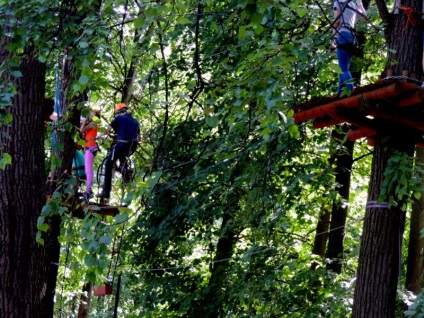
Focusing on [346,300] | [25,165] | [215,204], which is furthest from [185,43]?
[25,165]

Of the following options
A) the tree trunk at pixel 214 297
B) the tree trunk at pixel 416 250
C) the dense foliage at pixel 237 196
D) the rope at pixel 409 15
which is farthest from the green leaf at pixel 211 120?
the tree trunk at pixel 416 250

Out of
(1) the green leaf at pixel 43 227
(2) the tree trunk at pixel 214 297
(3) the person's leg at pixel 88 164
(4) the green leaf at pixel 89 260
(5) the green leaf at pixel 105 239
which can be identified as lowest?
(4) the green leaf at pixel 89 260

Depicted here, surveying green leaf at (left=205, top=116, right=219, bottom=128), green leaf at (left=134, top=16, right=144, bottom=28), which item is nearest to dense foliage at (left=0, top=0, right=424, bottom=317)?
green leaf at (left=205, top=116, right=219, bottom=128)

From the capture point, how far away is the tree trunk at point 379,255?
229 inches

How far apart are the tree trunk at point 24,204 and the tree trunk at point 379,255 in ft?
8.26

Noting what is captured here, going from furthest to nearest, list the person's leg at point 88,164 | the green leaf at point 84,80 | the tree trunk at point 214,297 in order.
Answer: the tree trunk at point 214,297, the person's leg at point 88,164, the green leaf at point 84,80

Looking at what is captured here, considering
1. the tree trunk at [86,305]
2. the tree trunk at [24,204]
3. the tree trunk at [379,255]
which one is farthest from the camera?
the tree trunk at [86,305]

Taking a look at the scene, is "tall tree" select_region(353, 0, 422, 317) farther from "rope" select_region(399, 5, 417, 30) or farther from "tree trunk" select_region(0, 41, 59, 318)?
"tree trunk" select_region(0, 41, 59, 318)

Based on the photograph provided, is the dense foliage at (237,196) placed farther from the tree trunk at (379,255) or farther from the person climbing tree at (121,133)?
the tree trunk at (379,255)

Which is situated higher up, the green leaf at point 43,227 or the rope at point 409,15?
the rope at point 409,15

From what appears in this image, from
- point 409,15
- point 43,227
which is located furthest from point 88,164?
point 43,227

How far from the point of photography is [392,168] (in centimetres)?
577

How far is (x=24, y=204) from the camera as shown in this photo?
200 inches

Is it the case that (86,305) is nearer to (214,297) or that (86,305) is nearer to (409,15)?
(214,297)
